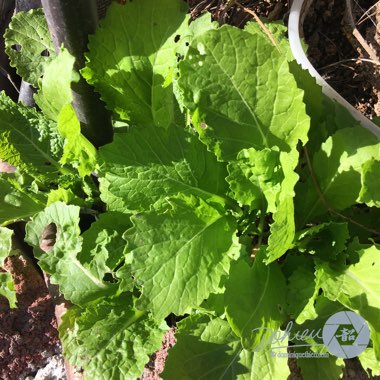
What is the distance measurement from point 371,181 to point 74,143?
593mm

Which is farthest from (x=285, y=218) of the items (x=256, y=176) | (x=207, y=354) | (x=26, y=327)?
(x=26, y=327)

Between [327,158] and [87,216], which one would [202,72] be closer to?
[327,158]

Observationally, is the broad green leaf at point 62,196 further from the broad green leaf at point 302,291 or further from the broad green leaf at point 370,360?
the broad green leaf at point 370,360

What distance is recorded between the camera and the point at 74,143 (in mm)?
1011

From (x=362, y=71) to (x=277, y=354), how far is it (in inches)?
30.9

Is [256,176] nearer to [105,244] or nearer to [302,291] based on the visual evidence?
[302,291]

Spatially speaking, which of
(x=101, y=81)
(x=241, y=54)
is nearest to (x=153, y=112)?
(x=101, y=81)

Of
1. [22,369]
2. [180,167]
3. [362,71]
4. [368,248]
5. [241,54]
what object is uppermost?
[241,54]

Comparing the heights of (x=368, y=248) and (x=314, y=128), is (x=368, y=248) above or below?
below

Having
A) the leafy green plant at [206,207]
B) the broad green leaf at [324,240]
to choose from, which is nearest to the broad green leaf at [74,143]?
the leafy green plant at [206,207]

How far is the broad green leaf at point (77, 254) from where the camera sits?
1077 millimetres

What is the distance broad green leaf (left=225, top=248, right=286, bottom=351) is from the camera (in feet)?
3.01

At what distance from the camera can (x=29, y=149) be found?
4.03 ft

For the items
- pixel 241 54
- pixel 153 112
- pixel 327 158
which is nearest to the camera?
pixel 241 54
